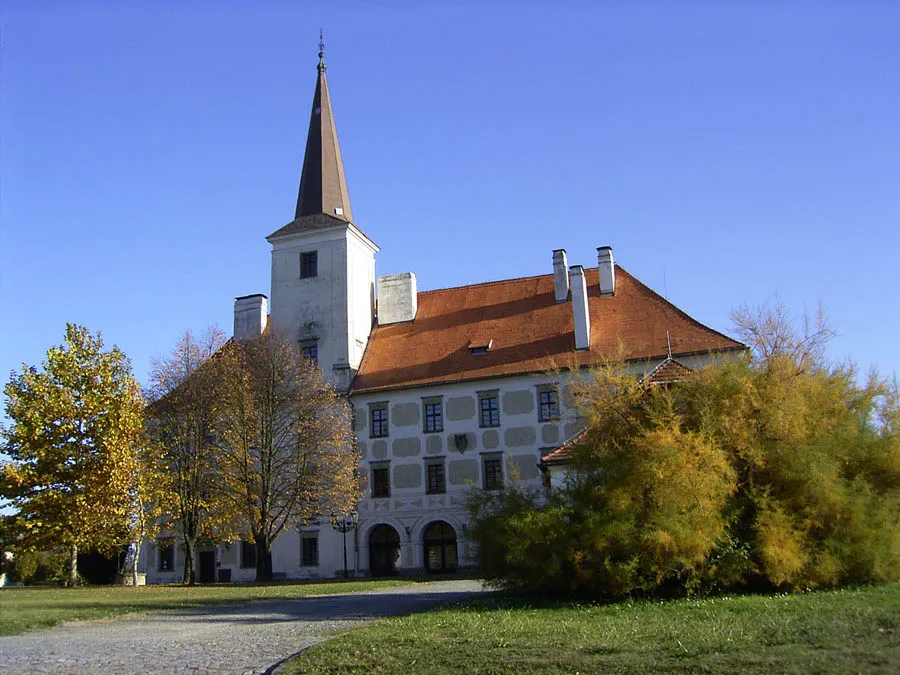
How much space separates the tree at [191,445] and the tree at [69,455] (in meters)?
4.12

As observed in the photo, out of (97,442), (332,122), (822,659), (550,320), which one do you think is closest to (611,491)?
(822,659)

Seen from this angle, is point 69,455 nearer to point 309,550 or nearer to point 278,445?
point 278,445

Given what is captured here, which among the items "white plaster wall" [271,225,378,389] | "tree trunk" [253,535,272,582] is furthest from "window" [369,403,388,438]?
"tree trunk" [253,535,272,582]

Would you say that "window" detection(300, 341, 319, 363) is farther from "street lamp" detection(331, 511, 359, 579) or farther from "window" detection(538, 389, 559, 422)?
"window" detection(538, 389, 559, 422)

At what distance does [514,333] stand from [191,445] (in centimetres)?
1537

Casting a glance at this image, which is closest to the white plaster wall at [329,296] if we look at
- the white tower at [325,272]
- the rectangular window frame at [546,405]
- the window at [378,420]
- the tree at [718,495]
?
the white tower at [325,272]

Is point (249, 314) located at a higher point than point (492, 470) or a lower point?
higher

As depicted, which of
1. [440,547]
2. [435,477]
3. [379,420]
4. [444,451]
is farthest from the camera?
[379,420]

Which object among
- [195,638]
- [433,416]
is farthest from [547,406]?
[195,638]

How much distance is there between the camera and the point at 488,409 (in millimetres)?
39938

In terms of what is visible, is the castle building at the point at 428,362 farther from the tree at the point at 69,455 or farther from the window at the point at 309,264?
the tree at the point at 69,455

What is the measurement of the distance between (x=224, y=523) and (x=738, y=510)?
25.5 m

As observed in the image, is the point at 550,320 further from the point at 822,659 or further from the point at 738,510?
the point at 822,659

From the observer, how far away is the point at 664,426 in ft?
57.0
